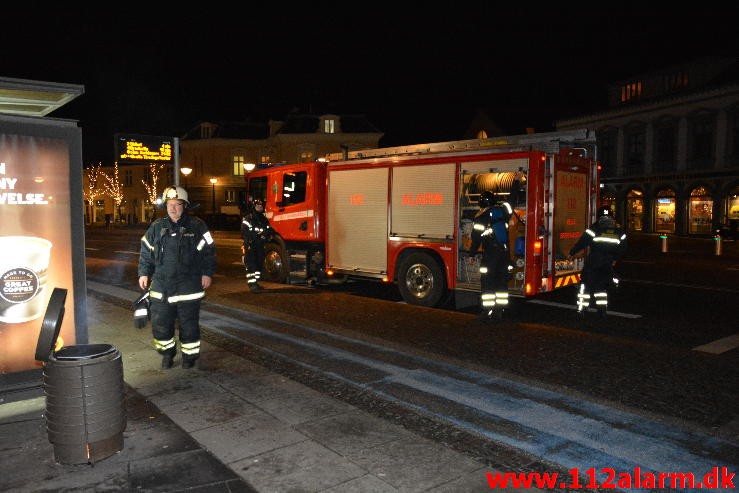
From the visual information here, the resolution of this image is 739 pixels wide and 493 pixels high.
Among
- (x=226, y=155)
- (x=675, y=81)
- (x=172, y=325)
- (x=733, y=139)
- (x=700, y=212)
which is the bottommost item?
(x=172, y=325)

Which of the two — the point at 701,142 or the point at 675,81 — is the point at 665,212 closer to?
the point at 701,142

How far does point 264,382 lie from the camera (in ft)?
17.8

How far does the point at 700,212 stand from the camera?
32.1 m

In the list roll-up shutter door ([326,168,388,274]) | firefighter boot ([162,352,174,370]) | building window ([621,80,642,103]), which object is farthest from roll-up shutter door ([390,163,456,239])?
building window ([621,80,642,103])

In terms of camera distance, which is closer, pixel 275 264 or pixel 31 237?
pixel 31 237

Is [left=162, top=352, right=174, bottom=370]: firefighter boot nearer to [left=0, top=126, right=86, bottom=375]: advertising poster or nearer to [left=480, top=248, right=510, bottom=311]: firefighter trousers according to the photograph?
[left=0, top=126, right=86, bottom=375]: advertising poster

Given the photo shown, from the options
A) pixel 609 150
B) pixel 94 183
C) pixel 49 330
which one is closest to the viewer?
pixel 49 330

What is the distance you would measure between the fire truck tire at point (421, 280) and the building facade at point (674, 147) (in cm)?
2113

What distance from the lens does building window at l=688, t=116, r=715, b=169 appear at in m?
31.4

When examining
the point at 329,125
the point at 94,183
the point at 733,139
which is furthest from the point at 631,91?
the point at 94,183

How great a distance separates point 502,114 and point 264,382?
41705mm

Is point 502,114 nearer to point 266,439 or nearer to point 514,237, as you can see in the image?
point 514,237

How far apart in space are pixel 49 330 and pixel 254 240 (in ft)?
22.7

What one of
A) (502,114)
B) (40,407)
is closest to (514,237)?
(40,407)
